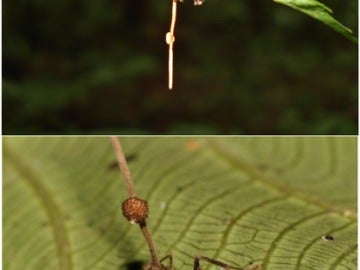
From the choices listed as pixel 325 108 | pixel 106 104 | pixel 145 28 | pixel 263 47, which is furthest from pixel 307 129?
pixel 145 28

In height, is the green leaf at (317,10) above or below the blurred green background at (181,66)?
below

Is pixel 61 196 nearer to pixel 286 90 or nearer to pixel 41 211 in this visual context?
pixel 41 211

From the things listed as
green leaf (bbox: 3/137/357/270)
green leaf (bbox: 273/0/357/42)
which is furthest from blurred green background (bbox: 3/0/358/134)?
green leaf (bbox: 273/0/357/42)

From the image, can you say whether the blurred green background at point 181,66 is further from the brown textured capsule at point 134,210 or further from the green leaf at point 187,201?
the brown textured capsule at point 134,210

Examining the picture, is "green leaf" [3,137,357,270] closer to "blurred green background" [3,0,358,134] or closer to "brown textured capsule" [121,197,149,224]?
"brown textured capsule" [121,197,149,224]

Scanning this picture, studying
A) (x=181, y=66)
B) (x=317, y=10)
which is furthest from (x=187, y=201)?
(x=181, y=66)

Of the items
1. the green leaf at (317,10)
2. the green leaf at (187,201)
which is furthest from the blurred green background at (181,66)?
the green leaf at (317,10)
